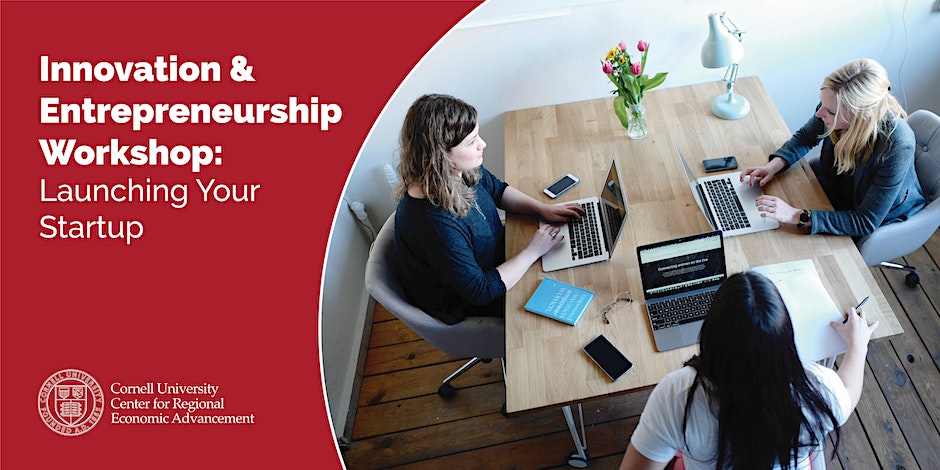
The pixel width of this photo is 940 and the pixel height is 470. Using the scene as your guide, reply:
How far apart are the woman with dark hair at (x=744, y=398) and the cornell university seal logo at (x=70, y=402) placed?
1.07 m

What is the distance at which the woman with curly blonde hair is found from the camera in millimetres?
1866

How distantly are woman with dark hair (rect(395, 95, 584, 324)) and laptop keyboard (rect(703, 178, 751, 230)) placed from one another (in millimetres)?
545

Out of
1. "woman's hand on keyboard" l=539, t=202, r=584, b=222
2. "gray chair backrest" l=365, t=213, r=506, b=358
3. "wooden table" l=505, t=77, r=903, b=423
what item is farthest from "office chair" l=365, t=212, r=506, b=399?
"woman's hand on keyboard" l=539, t=202, r=584, b=222

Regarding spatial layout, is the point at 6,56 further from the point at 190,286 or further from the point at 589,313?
the point at 589,313

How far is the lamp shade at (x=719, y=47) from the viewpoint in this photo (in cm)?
227

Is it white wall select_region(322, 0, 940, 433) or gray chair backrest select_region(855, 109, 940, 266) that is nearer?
gray chair backrest select_region(855, 109, 940, 266)

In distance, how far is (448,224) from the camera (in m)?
1.88

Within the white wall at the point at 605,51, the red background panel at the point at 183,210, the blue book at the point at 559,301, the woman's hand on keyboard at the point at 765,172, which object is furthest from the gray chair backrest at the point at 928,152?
the red background panel at the point at 183,210

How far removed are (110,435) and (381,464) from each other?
1.53m

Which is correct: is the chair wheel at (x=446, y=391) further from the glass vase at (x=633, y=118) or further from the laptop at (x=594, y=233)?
the glass vase at (x=633, y=118)

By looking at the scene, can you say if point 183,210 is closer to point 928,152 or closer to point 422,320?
point 422,320

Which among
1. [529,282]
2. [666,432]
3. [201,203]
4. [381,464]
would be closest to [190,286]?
[201,203]

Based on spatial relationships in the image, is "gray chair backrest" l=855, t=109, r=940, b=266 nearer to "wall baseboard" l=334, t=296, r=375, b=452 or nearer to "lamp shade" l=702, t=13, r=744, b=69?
"lamp shade" l=702, t=13, r=744, b=69

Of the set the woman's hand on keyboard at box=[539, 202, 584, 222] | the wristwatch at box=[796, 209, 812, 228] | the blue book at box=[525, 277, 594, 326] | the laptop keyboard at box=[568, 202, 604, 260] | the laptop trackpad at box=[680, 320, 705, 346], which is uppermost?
the wristwatch at box=[796, 209, 812, 228]
